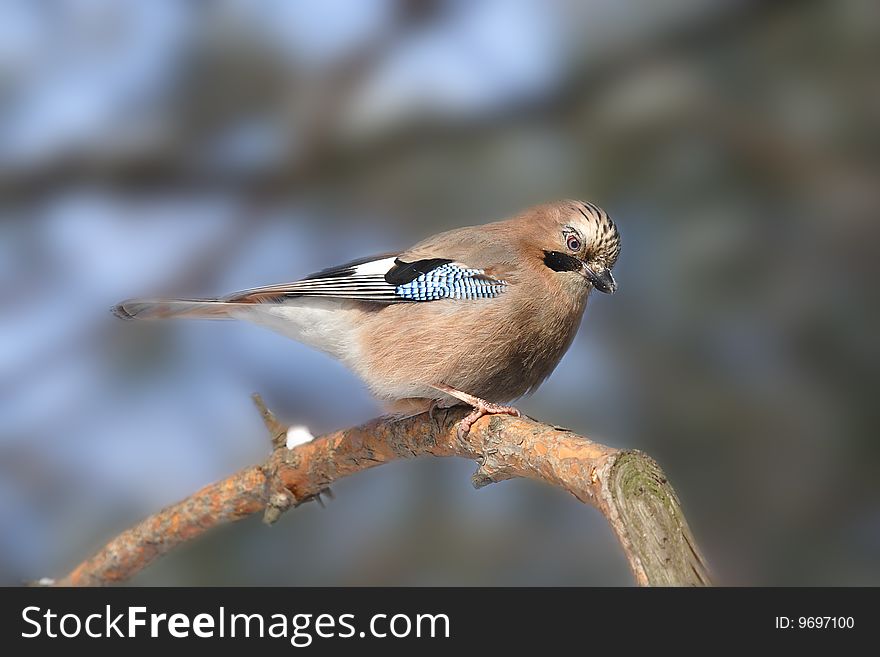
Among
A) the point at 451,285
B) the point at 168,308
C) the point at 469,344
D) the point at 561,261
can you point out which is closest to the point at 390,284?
the point at 451,285

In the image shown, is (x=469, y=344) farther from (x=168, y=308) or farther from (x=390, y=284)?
(x=168, y=308)

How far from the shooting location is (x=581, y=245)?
2.63m

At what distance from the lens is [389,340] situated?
2629 mm

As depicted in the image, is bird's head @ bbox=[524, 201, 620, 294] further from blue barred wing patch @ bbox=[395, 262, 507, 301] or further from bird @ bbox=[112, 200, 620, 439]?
blue barred wing patch @ bbox=[395, 262, 507, 301]

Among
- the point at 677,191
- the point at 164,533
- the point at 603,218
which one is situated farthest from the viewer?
the point at 677,191

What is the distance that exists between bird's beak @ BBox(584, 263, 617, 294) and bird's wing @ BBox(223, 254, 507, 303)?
0.23m

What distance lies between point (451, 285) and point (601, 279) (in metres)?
0.39

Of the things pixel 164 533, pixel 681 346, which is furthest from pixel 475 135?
pixel 164 533

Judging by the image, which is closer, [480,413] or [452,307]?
[480,413]

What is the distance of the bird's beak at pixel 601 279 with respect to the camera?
2.60 metres

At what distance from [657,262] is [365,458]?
1613 mm

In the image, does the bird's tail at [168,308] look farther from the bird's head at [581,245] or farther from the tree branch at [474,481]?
the bird's head at [581,245]

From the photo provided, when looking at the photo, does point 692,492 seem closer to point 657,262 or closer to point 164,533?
point 657,262

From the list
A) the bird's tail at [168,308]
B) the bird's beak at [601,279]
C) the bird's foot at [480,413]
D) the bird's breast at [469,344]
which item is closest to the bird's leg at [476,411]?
the bird's foot at [480,413]
